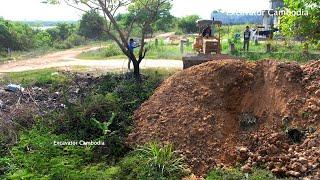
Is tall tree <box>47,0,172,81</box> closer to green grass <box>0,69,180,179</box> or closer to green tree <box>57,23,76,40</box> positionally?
green grass <box>0,69,180,179</box>

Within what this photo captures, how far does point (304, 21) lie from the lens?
35.6 feet

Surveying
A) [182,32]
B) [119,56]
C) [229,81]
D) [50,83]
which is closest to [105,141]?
[229,81]

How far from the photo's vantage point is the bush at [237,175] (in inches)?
253

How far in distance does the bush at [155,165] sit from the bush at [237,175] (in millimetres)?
483

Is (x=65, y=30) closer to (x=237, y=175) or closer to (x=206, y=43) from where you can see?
(x=206, y=43)

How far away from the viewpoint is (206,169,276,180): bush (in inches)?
253

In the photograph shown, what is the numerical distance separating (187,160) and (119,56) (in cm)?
1403

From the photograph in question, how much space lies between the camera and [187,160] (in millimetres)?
7168

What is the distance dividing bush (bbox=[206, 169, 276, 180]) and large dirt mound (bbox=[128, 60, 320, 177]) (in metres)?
0.18

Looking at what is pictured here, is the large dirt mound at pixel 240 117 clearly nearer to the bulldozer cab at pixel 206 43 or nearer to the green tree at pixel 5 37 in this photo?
the bulldozer cab at pixel 206 43

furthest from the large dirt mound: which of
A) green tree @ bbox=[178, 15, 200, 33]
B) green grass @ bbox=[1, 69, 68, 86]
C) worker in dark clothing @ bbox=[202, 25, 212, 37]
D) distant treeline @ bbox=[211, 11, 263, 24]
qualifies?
green tree @ bbox=[178, 15, 200, 33]

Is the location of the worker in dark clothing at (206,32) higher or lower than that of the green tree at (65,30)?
lower

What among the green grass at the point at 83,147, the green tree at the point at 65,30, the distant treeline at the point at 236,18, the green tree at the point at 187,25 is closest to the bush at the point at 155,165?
the green grass at the point at 83,147

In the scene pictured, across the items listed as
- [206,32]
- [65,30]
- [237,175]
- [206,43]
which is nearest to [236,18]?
[65,30]
